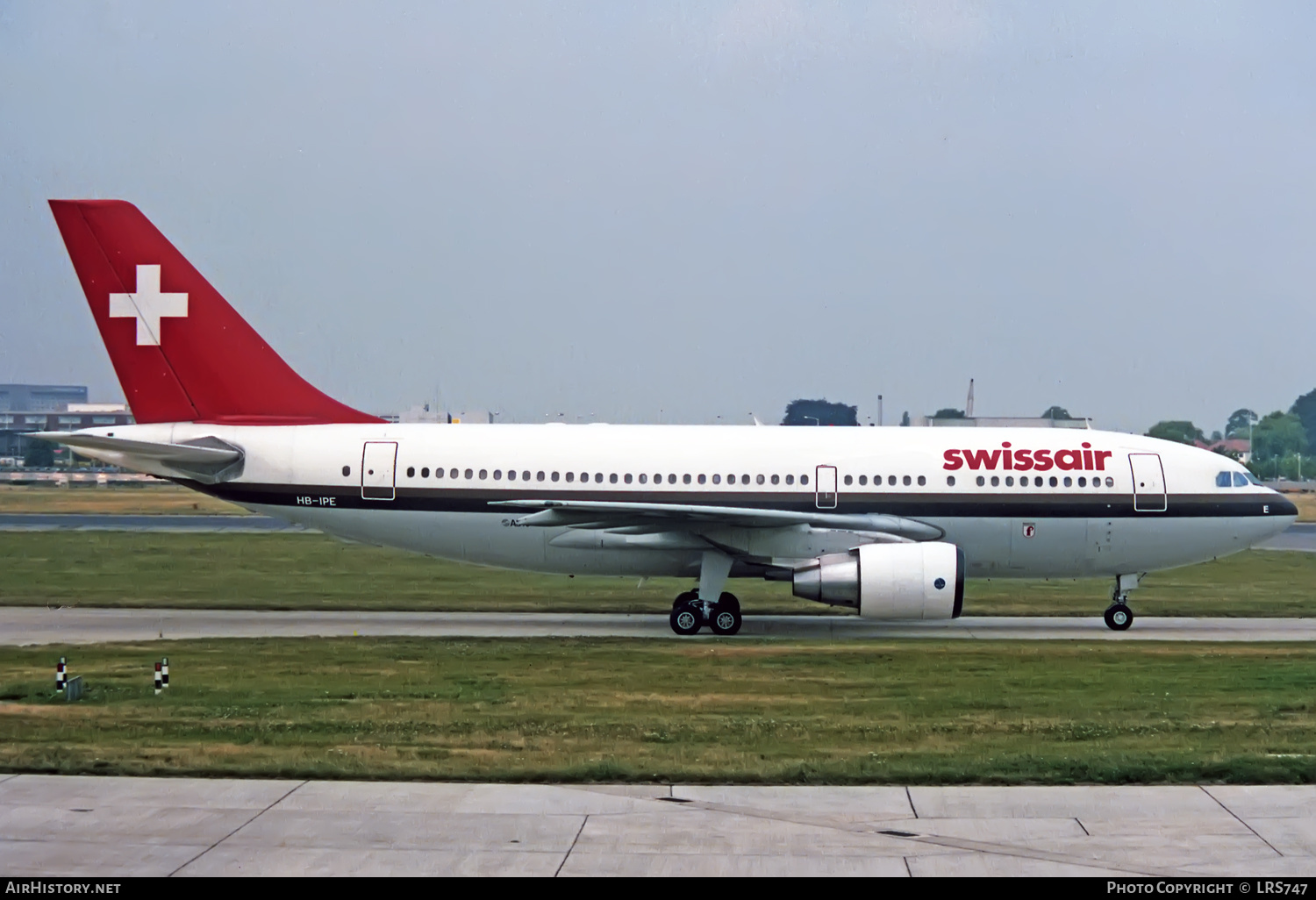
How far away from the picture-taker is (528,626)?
2606cm

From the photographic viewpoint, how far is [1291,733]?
14781 mm

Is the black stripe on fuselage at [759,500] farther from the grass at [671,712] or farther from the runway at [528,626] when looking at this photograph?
the grass at [671,712]

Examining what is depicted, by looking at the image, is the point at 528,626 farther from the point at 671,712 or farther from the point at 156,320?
the point at 671,712

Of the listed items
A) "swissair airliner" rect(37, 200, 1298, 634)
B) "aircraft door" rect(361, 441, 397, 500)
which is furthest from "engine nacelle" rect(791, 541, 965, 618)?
"aircraft door" rect(361, 441, 397, 500)

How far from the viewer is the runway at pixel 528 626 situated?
24.4 metres

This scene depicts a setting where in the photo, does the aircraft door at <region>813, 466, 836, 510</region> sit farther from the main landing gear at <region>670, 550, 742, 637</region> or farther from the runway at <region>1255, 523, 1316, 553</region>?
the runway at <region>1255, 523, 1316, 553</region>

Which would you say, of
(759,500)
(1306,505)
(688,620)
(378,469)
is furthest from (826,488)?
(1306,505)

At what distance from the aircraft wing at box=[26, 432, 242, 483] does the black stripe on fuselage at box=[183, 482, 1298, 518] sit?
347mm

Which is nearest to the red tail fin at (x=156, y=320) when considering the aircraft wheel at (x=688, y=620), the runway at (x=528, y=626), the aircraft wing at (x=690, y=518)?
the runway at (x=528, y=626)

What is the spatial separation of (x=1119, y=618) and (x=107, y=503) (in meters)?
56.4

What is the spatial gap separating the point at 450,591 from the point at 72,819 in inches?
837
